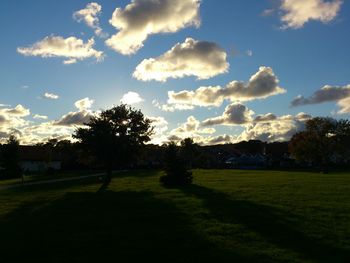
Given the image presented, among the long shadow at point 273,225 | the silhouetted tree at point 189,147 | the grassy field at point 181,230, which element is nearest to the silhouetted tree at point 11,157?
the silhouetted tree at point 189,147

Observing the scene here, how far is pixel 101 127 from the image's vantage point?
149ft

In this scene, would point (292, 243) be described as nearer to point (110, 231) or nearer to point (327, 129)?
point (110, 231)

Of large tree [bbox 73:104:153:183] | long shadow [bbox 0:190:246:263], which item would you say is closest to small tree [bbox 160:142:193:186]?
large tree [bbox 73:104:153:183]

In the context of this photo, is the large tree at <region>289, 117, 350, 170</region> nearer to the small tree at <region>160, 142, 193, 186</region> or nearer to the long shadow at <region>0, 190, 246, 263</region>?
the small tree at <region>160, 142, 193, 186</region>

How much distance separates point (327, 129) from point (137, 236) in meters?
72.4

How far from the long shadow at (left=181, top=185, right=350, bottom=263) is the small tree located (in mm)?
12088

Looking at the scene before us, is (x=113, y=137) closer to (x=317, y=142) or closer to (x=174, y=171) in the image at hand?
(x=174, y=171)

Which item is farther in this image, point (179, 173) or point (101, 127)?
point (101, 127)

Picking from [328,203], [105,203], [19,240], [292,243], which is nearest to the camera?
[292,243]

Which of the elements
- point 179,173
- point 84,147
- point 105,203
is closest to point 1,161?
Answer: point 84,147

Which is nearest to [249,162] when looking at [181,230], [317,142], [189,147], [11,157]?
[189,147]

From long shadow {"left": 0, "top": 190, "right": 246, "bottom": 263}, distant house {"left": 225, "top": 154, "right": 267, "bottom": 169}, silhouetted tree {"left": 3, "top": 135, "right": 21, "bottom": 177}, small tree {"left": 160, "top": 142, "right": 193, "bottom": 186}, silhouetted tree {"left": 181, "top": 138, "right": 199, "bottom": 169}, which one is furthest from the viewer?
distant house {"left": 225, "top": 154, "right": 267, "bottom": 169}

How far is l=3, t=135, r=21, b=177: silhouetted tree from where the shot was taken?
→ 81.3m

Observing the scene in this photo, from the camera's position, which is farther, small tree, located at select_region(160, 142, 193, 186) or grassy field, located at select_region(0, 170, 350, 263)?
small tree, located at select_region(160, 142, 193, 186)
